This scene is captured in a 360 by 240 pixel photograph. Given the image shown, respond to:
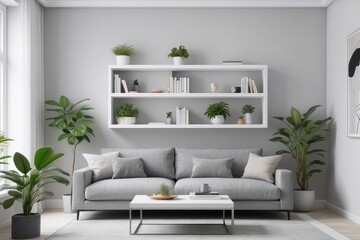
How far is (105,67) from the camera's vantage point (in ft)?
23.6

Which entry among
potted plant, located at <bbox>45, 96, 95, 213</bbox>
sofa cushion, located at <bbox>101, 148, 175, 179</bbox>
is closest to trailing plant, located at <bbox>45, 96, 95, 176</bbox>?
potted plant, located at <bbox>45, 96, 95, 213</bbox>

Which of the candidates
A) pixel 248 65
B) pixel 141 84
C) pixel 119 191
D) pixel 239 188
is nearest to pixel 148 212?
pixel 119 191

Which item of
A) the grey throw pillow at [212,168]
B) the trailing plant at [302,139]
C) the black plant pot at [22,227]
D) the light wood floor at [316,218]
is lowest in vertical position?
the light wood floor at [316,218]

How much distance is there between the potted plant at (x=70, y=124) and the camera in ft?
21.8

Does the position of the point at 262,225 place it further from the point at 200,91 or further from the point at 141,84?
the point at 141,84

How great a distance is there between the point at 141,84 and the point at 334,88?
8.85 feet

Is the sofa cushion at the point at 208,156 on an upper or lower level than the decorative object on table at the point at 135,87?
lower

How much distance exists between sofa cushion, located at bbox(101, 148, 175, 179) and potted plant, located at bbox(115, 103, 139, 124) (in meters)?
0.43

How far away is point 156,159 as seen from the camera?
6.67 m

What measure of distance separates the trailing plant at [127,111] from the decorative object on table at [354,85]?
9.31 feet

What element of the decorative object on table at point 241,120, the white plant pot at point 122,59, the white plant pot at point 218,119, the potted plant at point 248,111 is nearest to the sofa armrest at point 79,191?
the white plant pot at point 122,59

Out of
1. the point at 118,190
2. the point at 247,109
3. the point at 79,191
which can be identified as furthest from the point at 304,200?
the point at 79,191

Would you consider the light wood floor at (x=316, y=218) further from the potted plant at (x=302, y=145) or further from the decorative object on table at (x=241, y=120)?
the decorative object on table at (x=241, y=120)

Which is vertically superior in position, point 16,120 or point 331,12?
point 331,12
